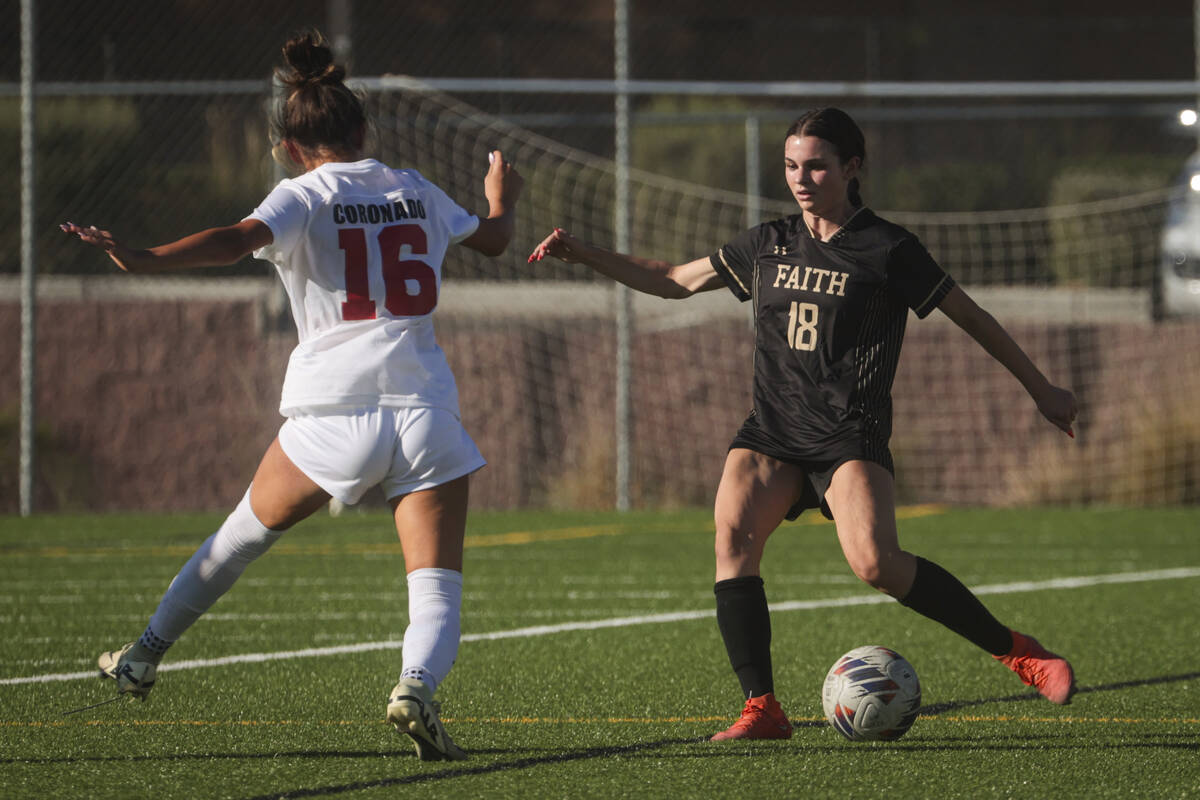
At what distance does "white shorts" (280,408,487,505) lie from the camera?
14.1 feet

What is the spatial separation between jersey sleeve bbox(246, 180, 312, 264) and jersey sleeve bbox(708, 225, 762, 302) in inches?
51.4

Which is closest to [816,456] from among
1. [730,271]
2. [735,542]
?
[735,542]

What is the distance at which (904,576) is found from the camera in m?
4.77

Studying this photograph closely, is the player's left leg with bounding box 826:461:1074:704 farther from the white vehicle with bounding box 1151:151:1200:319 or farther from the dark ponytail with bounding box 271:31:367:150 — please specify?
the white vehicle with bounding box 1151:151:1200:319

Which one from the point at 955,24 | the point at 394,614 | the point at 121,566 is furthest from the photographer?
the point at 955,24

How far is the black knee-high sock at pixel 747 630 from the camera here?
15.8 feet

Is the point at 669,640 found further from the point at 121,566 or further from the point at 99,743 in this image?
the point at 121,566

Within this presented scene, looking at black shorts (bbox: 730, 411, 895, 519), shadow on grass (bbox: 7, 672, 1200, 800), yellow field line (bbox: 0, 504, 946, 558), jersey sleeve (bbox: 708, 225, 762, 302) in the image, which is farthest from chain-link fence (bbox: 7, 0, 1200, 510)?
shadow on grass (bbox: 7, 672, 1200, 800)

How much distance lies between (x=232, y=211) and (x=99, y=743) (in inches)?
494

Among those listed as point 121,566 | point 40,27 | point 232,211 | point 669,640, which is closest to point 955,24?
point 232,211

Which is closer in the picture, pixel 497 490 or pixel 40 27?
pixel 497 490

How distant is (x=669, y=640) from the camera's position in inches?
272

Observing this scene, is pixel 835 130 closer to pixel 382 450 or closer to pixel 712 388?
pixel 382 450

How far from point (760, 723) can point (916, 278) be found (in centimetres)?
124
